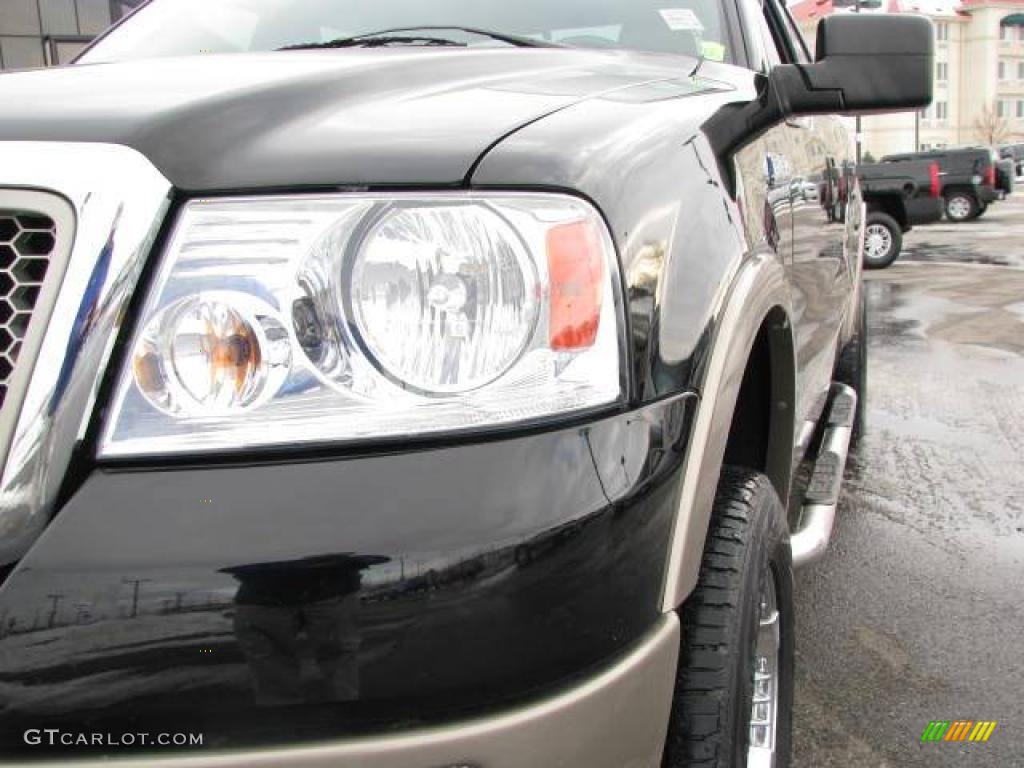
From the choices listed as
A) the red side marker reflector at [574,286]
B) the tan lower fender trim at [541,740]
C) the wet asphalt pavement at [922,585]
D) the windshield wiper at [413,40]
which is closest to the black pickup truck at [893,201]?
the wet asphalt pavement at [922,585]

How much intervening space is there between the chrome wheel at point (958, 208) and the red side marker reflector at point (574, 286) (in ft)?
69.0

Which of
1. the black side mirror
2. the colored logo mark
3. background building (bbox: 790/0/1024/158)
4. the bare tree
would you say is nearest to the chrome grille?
the black side mirror

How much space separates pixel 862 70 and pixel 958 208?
20786 millimetres

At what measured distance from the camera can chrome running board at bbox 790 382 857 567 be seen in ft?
7.17

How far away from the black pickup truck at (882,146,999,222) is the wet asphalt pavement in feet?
39.5

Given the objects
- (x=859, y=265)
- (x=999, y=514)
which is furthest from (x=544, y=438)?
(x=859, y=265)

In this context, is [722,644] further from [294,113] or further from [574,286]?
[294,113]

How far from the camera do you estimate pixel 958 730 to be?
239 centimetres

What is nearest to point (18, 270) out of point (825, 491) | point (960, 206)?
point (825, 491)

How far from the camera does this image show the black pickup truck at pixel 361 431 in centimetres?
99

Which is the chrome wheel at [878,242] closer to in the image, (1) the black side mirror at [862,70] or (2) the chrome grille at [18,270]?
(1) the black side mirror at [862,70]

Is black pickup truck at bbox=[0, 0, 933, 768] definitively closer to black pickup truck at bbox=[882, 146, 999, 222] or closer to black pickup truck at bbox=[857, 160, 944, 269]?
black pickup truck at bbox=[857, 160, 944, 269]

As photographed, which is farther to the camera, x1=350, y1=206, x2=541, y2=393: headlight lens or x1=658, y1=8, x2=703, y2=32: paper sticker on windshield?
x1=658, y1=8, x2=703, y2=32: paper sticker on windshield

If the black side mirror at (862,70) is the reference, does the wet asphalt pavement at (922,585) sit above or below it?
below
